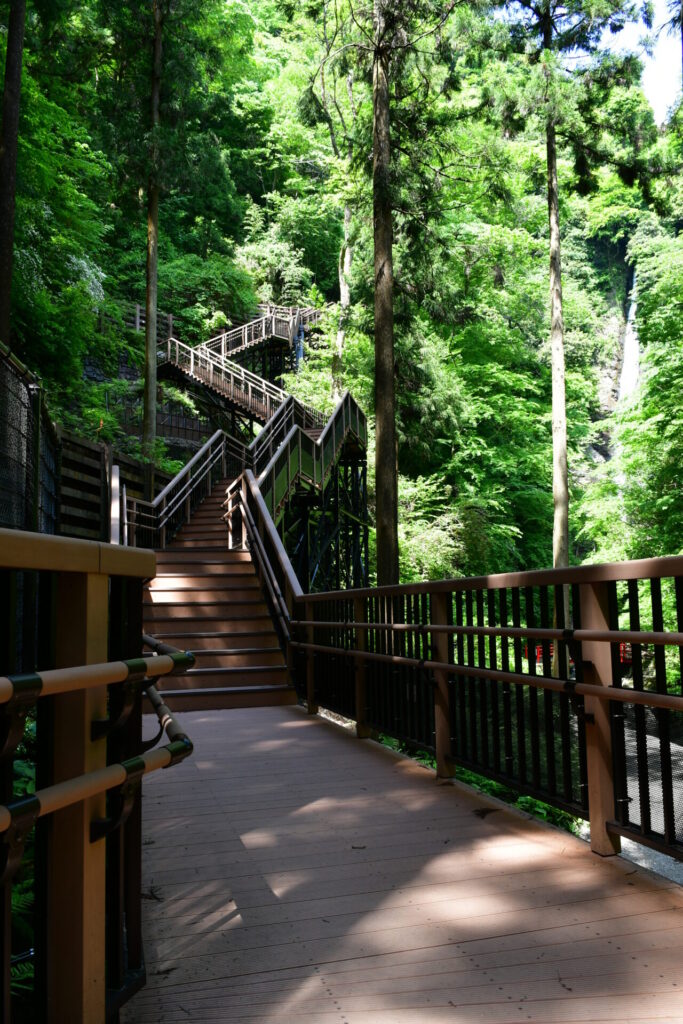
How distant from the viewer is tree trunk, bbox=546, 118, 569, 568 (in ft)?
52.4

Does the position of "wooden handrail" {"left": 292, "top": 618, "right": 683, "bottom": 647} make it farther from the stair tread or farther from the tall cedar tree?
the tall cedar tree

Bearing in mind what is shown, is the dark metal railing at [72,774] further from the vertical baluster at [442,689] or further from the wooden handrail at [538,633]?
the vertical baluster at [442,689]

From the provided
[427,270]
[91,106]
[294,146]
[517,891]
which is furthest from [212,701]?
[294,146]

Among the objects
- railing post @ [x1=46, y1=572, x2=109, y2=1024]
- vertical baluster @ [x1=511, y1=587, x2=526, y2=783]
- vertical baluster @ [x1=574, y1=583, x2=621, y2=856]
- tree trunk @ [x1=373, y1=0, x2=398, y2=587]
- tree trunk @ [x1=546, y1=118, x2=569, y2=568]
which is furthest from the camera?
tree trunk @ [x1=546, y1=118, x2=569, y2=568]

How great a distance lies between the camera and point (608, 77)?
16.6 meters

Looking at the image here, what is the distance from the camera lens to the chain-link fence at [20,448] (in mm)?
5051

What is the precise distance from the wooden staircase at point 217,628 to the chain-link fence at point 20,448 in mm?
2182

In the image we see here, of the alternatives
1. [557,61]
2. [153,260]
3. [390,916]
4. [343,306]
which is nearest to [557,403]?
[557,61]

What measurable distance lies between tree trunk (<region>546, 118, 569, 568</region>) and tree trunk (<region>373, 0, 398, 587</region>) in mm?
4841

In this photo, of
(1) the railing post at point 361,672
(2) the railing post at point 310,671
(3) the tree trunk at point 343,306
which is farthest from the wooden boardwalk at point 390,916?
(3) the tree trunk at point 343,306

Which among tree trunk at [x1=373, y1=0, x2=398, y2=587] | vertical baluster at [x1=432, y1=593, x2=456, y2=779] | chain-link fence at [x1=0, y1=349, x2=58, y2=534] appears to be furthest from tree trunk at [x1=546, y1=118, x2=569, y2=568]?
vertical baluster at [x1=432, y1=593, x2=456, y2=779]

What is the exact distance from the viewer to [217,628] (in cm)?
885

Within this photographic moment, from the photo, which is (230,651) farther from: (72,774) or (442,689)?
(72,774)

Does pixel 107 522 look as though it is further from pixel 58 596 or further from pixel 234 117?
pixel 234 117
